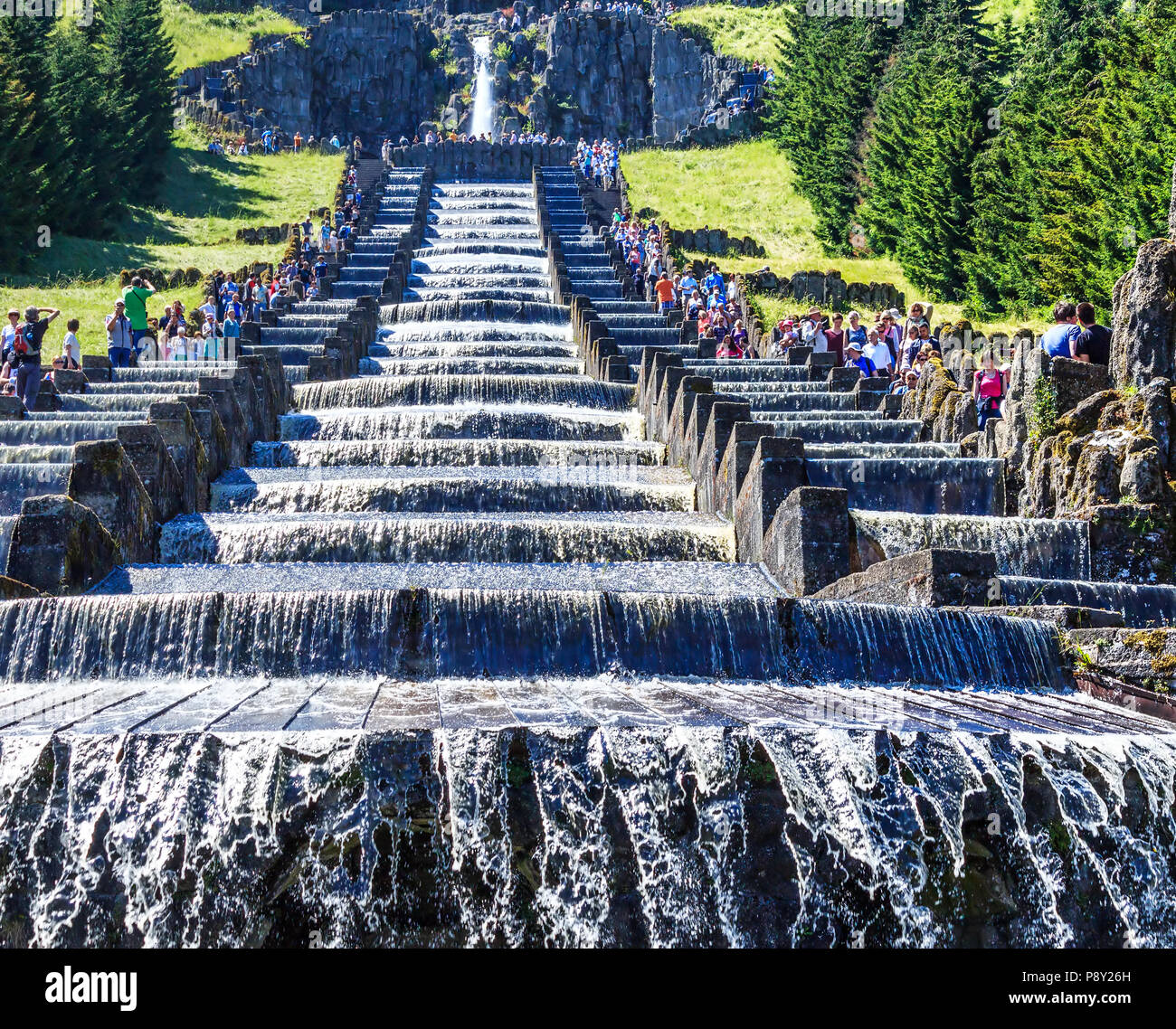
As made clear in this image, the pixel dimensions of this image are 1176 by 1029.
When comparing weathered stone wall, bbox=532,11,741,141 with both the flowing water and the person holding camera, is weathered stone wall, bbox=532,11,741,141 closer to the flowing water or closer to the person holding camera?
the person holding camera

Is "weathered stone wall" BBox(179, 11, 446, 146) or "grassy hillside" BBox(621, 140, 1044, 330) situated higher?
"weathered stone wall" BBox(179, 11, 446, 146)

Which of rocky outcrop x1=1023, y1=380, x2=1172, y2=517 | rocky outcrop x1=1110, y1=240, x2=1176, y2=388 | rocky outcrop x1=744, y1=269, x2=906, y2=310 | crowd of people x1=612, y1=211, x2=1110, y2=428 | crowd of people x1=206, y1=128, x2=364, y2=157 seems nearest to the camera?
rocky outcrop x1=1023, y1=380, x2=1172, y2=517

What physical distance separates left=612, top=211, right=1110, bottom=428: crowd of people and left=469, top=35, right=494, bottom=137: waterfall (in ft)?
166

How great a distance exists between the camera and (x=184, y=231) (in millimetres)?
51688

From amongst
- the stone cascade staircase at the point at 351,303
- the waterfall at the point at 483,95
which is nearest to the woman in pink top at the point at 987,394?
the stone cascade staircase at the point at 351,303

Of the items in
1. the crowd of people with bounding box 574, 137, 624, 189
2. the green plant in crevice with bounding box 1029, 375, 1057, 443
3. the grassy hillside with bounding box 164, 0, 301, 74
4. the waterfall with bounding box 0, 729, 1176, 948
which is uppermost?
the grassy hillside with bounding box 164, 0, 301, 74

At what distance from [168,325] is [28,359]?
21.1 ft

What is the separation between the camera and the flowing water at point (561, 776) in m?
8.19

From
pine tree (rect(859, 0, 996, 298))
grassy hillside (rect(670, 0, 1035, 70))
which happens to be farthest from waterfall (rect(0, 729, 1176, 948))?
grassy hillside (rect(670, 0, 1035, 70))

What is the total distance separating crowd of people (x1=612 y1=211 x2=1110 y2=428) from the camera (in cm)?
1812

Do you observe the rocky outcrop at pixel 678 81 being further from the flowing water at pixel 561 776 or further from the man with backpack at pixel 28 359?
the flowing water at pixel 561 776

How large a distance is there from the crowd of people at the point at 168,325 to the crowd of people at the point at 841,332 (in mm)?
8369

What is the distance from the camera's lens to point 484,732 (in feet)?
27.4

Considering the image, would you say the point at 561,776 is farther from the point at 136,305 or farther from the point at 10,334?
the point at 136,305
